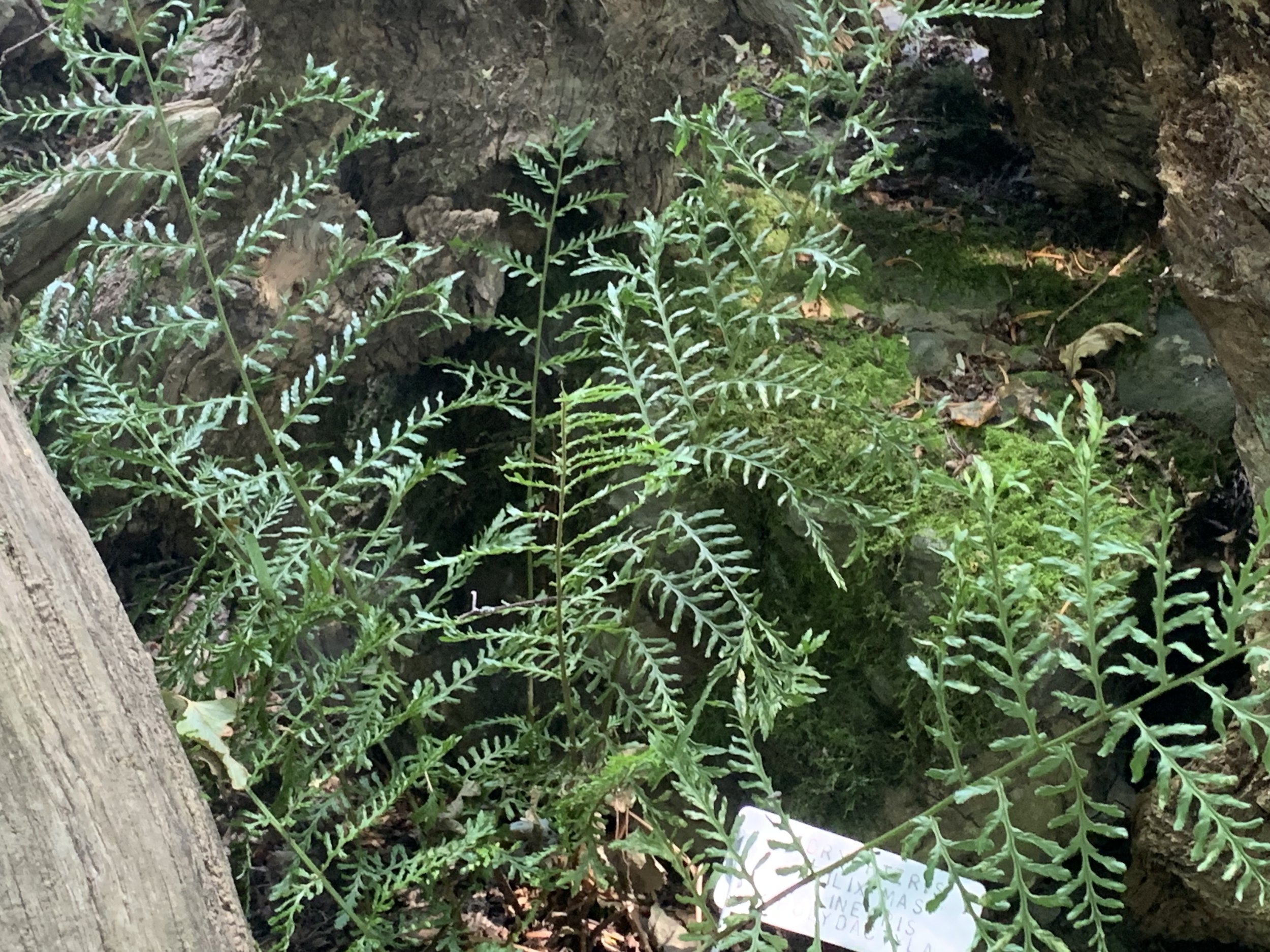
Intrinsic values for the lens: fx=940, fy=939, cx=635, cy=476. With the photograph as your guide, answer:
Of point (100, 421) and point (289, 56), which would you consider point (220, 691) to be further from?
point (289, 56)

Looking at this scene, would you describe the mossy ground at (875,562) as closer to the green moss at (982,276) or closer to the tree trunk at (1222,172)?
the green moss at (982,276)

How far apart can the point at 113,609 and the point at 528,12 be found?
155 cm

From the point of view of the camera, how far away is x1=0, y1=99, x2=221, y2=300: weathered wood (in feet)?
5.84

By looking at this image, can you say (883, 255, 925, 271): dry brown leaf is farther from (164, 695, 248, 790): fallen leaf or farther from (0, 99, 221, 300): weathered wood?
(164, 695, 248, 790): fallen leaf

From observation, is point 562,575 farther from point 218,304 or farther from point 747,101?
point 747,101

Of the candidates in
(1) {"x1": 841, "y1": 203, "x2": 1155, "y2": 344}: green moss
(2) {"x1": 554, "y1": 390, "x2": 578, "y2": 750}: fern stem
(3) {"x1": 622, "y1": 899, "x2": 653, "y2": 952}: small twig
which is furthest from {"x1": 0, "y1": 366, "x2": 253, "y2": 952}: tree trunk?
(1) {"x1": 841, "y1": 203, "x2": 1155, "y2": 344}: green moss

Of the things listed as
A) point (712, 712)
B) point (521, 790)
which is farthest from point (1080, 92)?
point (521, 790)

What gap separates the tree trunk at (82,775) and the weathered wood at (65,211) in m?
0.61

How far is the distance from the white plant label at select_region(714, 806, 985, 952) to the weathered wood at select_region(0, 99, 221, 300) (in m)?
1.66

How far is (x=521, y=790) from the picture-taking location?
183 cm

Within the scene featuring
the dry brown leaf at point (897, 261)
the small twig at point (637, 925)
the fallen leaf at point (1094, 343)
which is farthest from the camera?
the dry brown leaf at point (897, 261)

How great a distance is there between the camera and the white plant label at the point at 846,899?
1.65 metres

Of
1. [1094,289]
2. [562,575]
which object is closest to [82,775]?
[562,575]

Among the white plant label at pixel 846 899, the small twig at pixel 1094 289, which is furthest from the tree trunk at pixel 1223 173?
the white plant label at pixel 846 899
